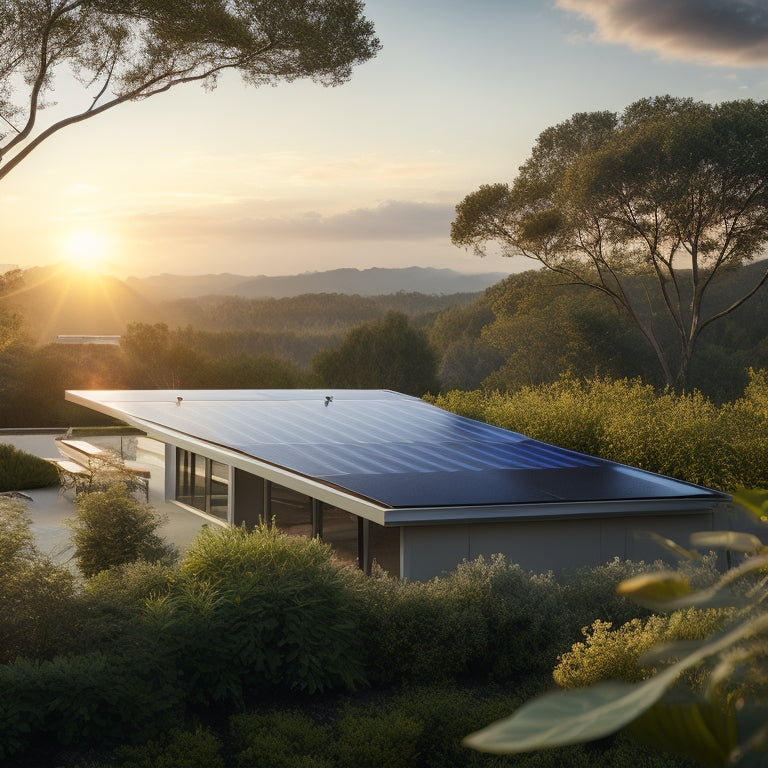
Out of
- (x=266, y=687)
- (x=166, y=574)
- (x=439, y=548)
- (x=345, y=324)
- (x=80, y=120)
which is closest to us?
(x=266, y=687)

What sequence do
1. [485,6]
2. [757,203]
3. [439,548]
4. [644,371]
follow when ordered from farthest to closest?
[644,371], [757,203], [485,6], [439,548]

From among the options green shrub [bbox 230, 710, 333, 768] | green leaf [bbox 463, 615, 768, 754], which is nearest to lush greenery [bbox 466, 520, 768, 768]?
green leaf [bbox 463, 615, 768, 754]

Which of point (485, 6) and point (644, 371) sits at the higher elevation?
point (485, 6)

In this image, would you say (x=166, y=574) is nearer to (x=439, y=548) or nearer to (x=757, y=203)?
(x=439, y=548)

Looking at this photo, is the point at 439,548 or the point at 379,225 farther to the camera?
the point at 379,225

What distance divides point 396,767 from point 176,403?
445 inches

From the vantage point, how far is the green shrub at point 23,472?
1877 centimetres

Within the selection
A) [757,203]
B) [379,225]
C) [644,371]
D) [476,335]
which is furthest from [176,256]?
[757,203]

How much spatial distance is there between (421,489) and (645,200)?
17.1 m

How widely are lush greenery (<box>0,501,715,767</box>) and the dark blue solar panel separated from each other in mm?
1616

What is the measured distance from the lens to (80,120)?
1797 cm

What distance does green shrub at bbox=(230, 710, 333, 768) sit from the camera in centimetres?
504

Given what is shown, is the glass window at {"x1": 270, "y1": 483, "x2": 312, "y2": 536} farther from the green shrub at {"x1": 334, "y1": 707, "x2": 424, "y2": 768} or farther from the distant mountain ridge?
the distant mountain ridge

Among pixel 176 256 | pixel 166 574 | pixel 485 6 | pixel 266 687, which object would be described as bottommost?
pixel 266 687
